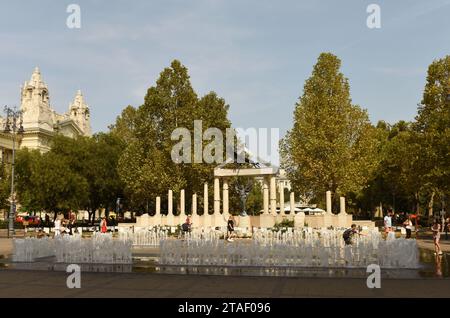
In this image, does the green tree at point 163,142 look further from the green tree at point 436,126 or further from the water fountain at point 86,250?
the water fountain at point 86,250

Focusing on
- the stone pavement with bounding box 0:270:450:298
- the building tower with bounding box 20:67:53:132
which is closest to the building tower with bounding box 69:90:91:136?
the building tower with bounding box 20:67:53:132

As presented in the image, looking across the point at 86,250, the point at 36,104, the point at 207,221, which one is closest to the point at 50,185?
the point at 207,221

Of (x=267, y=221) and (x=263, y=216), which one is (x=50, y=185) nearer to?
(x=263, y=216)

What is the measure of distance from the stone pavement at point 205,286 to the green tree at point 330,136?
3658 cm

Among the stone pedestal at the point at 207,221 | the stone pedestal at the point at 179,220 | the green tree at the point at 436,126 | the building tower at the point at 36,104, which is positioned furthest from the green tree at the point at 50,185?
the building tower at the point at 36,104

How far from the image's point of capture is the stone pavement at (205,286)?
1171 centimetres

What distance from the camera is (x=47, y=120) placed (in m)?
105

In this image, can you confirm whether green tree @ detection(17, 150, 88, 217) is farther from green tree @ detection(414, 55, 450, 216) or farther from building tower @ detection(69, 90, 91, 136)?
building tower @ detection(69, 90, 91, 136)

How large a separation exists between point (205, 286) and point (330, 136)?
4029cm

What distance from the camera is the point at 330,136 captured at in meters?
51.2

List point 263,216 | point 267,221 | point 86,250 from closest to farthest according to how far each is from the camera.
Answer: point 86,250 → point 267,221 → point 263,216

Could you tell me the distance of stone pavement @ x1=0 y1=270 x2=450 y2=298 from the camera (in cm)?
1171

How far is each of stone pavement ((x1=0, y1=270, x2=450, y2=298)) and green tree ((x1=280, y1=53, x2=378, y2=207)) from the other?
36.6 metres
